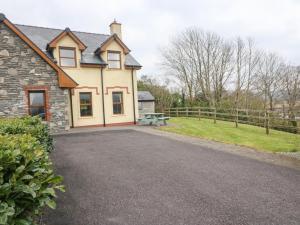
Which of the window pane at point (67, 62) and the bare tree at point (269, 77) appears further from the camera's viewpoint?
the bare tree at point (269, 77)

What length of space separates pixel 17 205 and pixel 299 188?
500 centimetres

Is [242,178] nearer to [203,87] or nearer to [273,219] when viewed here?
[273,219]

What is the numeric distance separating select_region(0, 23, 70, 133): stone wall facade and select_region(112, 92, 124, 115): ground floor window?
4425 millimetres

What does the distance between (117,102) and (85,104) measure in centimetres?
252

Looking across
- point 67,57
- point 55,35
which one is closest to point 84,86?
point 67,57

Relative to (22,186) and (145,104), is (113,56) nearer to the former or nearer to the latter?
(145,104)

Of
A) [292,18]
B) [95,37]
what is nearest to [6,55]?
[95,37]

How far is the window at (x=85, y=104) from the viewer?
1648 centimetres

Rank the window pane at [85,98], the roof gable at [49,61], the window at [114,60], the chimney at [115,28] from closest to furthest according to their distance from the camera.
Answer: the roof gable at [49,61] → the window pane at [85,98] → the window at [114,60] → the chimney at [115,28]

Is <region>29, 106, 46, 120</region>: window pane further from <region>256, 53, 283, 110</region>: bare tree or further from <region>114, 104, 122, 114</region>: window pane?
<region>256, 53, 283, 110</region>: bare tree

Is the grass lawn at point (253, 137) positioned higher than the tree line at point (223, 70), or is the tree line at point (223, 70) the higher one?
the tree line at point (223, 70)

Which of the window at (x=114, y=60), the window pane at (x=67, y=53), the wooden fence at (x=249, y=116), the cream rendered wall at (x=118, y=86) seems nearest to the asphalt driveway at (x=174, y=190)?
the wooden fence at (x=249, y=116)

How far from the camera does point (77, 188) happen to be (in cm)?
475

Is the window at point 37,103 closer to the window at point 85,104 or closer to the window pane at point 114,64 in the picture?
the window at point 85,104
